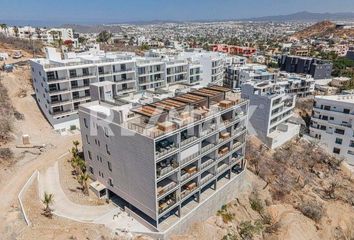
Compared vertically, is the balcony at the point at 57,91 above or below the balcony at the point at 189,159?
above

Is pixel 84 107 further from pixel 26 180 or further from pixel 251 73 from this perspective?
pixel 251 73

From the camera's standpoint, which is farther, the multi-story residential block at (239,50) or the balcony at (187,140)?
the multi-story residential block at (239,50)

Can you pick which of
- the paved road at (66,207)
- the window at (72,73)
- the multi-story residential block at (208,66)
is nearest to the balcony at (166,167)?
the paved road at (66,207)

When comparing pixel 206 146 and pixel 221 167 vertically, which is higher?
pixel 206 146

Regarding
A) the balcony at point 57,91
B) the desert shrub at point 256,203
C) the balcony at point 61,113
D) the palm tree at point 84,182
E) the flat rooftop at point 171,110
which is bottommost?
the desert shrub at point 256,203

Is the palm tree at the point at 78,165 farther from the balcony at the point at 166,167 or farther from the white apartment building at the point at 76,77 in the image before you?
the balcony at the point at 166,167

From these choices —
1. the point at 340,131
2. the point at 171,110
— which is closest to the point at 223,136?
the point at 171,110

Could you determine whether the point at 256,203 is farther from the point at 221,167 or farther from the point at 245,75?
the point at 245,75
